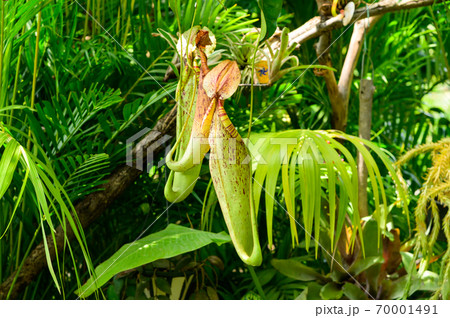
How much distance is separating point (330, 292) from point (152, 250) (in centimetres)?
33

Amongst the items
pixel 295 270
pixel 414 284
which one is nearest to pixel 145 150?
pixel 295 270

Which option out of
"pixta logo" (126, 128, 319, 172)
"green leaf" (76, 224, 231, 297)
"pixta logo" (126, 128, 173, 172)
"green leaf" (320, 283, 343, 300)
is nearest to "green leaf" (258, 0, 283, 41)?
"pixta logo" (126, 128, 319, 172)

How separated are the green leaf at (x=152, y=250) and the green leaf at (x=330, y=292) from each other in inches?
9.4

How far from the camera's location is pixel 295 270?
2.85 ft

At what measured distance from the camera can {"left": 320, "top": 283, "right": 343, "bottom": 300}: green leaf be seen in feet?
2.66

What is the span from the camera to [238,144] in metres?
0.44

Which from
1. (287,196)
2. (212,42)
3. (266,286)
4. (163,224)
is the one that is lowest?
(266,286)

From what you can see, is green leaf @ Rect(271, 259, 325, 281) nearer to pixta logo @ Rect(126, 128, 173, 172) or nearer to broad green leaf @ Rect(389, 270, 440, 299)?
broad green leaf @ Rect(389, 270, 440, 299)

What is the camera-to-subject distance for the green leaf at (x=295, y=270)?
87 centimetres

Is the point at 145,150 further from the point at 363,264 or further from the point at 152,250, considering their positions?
the point at 363,264

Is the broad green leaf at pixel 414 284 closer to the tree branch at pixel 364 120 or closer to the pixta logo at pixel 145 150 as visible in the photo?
the tree branch at pixel 364 120

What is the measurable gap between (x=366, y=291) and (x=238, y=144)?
0.46m
